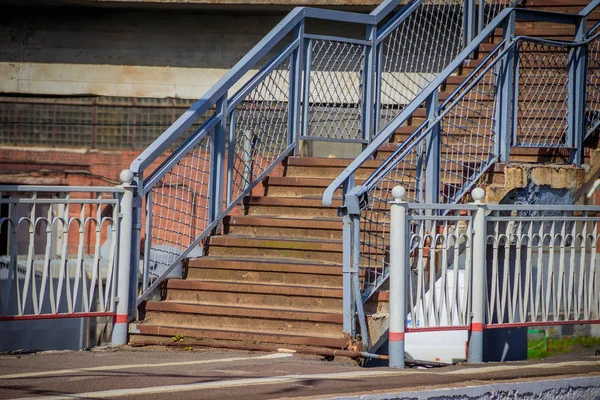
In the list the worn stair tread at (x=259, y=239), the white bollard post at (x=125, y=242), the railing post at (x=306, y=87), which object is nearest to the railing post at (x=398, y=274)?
the worn stair tread at (x=259, y=239)

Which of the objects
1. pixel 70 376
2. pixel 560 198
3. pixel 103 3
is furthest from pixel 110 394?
pixel 103 3

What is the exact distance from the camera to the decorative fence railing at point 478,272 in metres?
7.00

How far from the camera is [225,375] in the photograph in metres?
6.09

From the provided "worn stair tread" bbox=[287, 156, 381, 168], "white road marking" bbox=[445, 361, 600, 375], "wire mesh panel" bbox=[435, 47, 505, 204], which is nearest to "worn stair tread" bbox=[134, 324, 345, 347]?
"white road marking" bbox=[445, 361, 600, 375]

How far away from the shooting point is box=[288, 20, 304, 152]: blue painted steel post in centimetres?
959

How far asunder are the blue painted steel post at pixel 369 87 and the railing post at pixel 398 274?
316 centimetres

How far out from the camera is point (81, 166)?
18.7 metres

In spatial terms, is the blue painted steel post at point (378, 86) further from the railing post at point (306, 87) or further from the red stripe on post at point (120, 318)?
the red stripe on post at point (120, 318)

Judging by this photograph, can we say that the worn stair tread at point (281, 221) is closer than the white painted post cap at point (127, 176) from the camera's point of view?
No

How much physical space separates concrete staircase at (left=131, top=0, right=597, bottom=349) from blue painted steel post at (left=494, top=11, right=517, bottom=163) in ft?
0.66

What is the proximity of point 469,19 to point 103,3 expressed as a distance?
635 cm

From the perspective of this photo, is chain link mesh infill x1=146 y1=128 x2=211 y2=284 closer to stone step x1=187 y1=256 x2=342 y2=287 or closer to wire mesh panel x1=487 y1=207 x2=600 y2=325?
stone step x1=187 y1=256 x2=342 y2=287

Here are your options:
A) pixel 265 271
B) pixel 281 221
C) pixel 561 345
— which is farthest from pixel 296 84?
pixel 561 345

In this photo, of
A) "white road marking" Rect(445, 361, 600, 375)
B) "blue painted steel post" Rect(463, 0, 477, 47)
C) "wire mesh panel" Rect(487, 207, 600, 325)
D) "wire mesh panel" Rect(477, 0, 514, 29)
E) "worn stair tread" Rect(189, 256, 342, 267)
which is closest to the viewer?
"white road marking" Rect(445, 361, 600, 375)
